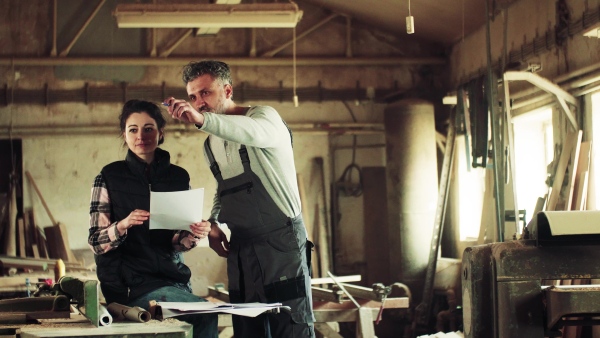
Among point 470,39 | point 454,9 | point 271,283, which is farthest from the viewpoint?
point 470,39

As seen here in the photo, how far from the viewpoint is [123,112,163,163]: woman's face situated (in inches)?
141

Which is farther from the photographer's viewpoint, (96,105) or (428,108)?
(96,105)

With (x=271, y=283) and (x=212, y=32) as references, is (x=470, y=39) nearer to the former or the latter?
(x=212, y=32)

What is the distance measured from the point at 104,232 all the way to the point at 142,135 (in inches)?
19.3

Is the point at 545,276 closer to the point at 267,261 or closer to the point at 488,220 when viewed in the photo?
the point at 267,261

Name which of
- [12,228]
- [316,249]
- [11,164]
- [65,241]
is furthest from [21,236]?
[316,249]

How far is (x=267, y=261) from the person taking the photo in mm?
3285

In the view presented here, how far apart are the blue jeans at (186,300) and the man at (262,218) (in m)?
0.17

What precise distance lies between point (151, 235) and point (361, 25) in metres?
6.60

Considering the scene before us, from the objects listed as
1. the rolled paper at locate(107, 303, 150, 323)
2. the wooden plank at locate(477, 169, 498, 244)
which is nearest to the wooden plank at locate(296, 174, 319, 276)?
the wooden plank at locate(477, 169, 498, 244)

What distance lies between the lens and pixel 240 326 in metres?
3.35

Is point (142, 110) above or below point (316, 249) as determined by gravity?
above

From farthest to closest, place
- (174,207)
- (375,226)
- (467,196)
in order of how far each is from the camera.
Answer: (375,226)
(467,196)
(174,207)

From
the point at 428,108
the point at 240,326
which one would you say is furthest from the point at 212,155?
the point at 428,108
